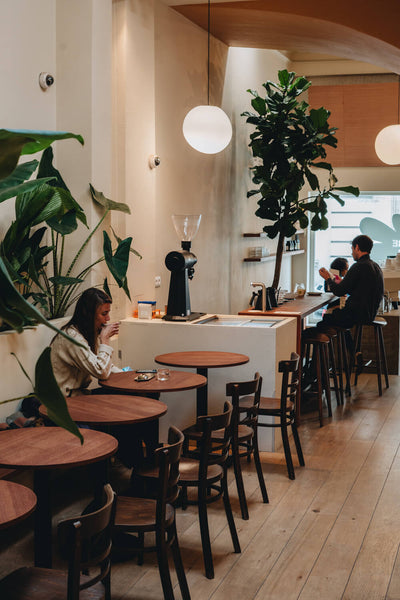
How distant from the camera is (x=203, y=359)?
4.89m

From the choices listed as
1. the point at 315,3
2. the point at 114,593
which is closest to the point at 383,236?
the point at 315,3

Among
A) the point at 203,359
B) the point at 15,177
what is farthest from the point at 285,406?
the point at 15,177

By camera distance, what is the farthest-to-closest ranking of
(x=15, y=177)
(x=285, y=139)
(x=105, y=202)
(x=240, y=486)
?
(x=285, y=139), (x=105, y=202), (x=240, y=486), (x=15, y=177)

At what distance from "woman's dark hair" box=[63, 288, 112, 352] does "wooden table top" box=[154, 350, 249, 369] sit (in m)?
0.66

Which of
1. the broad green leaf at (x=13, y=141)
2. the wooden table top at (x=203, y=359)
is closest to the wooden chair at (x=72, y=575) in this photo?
the broad green leaf at (x=13, y=141)

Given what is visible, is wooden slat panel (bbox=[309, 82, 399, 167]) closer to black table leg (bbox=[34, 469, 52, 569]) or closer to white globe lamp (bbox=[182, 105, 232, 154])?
white globe lamp (bbox=[182, 105, 232, 154])

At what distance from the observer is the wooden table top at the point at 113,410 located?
3.41 meters

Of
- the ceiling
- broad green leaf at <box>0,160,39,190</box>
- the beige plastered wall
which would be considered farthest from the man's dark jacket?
broad green leaf at <box>0,160,39,190</box>

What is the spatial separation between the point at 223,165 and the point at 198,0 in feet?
6.67

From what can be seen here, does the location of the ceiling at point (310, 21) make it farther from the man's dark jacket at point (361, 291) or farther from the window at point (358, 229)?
the window at point (358, 229)

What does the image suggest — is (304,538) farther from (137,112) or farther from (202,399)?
(137,112)

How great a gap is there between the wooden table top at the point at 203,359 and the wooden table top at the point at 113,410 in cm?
87

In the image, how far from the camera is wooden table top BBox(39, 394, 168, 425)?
341cm

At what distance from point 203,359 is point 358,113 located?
22.4ft
